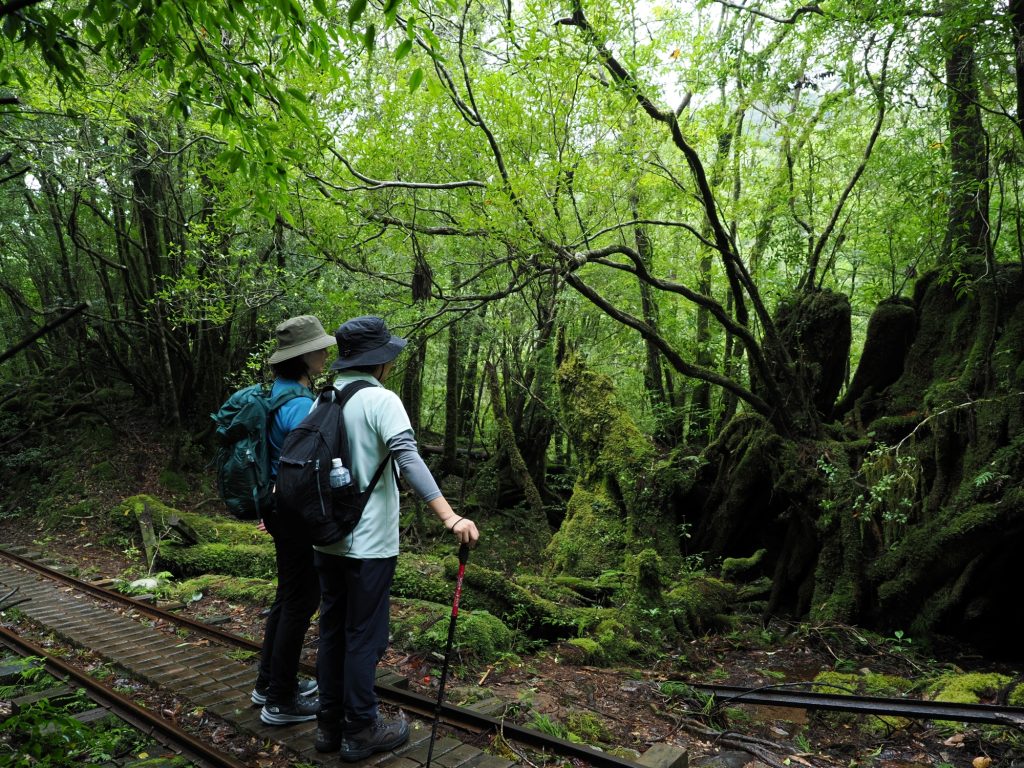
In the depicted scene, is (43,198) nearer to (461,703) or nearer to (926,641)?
(461,703)

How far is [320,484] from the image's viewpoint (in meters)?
3.32

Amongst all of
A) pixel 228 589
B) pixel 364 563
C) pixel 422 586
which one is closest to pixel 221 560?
pixel 228 589

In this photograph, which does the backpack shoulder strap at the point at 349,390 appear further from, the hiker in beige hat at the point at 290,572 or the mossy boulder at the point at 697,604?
the mossy boulder at the point at 697,604

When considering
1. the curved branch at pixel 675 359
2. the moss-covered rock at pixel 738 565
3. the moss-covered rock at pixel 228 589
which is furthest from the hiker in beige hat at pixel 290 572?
the moss-covered rock at pixel 738 565

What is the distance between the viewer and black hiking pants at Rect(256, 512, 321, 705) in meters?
3.79

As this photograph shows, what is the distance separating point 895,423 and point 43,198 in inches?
756

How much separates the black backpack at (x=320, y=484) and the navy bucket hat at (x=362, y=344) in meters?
0.29

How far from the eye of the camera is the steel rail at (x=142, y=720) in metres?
3.48

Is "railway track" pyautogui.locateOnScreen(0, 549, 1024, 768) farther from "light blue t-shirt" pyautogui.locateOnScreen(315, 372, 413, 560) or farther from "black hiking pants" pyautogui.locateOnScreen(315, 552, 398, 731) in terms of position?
"light blue t-shirt" pyautogui.locateOnScreen(315, 372, 413, 560)

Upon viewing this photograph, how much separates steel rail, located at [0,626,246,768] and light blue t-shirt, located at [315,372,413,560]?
4.26 ft

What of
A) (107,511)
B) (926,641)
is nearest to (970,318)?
(926,641)

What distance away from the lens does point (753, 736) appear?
15.4 feet

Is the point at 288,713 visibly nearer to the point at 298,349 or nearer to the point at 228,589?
the point at 298,349

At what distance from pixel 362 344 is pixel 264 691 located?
2.41 metres
